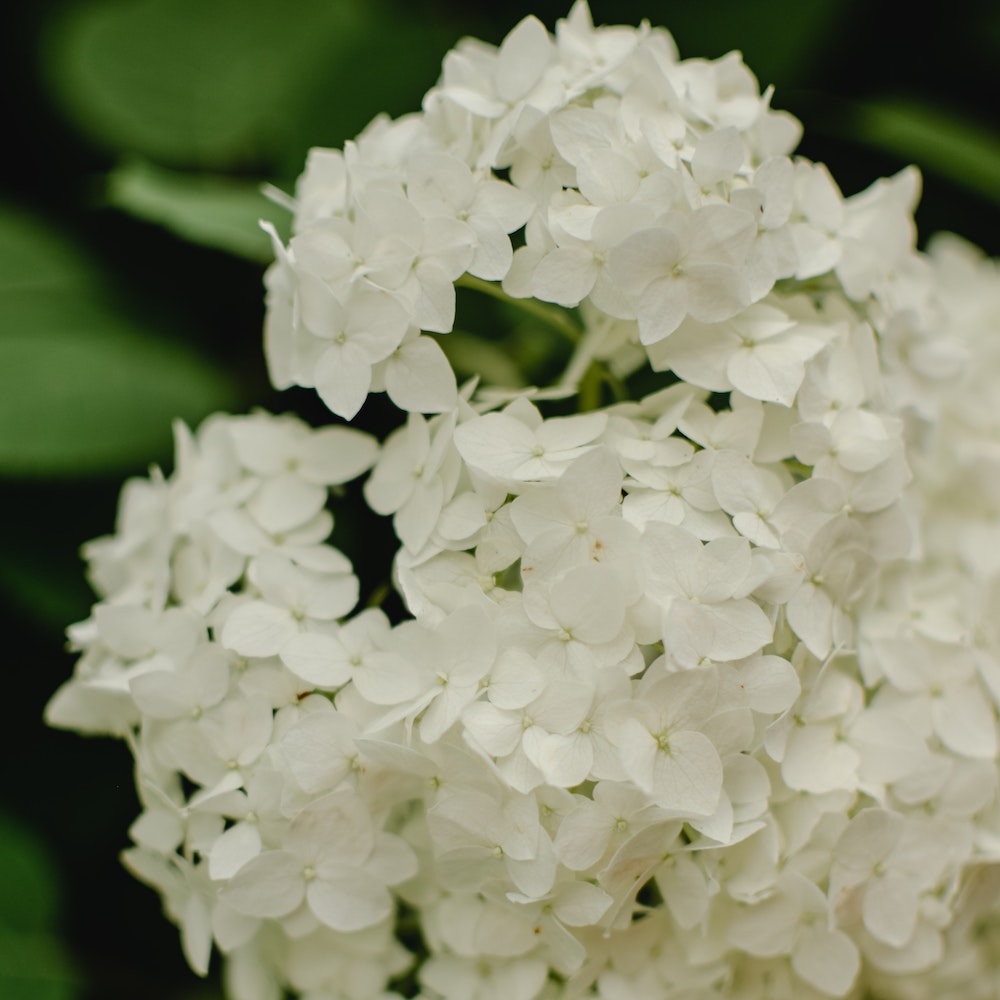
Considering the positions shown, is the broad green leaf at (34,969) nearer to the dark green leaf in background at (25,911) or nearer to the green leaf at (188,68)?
the dark green leaf in background at (25,911)

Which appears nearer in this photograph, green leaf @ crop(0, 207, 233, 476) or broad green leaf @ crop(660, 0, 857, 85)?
green leaf @ crop(0, 207, 233, 476)

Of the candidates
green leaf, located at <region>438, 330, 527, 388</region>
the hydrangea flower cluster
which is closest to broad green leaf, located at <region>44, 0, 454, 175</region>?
green leaf, located at <region>438, 330, 527, 388</region>

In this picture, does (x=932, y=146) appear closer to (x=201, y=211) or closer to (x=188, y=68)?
(x=201, y=211)

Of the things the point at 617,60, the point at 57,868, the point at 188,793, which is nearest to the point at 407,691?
the point at 188,793

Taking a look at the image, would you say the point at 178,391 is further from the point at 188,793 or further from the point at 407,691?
the point at 407,691

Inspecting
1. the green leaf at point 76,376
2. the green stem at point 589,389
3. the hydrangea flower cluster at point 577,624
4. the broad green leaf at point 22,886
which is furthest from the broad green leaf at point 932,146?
the broad green leaf at point 22,886

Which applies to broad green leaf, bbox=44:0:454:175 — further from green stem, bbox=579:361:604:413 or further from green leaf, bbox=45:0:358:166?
green stem, bbox=579:361:604:413

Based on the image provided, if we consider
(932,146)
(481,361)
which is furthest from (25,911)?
(932,146)
